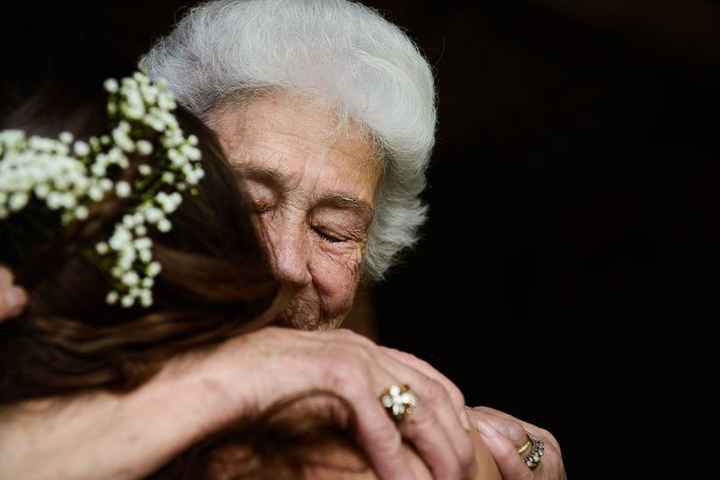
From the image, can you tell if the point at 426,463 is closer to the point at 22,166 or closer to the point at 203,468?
the point at 203,468

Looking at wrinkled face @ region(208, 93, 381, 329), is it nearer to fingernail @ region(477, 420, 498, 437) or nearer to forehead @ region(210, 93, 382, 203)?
forehead @ region(210, 93, 382, 203)

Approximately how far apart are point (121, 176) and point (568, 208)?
297 centimetres

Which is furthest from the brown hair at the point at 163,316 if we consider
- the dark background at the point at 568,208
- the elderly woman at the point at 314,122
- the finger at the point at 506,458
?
the dark background at the point at 568,208

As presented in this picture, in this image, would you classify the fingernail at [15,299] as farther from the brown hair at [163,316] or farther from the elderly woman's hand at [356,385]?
the elderly woman's hand at [356,385]

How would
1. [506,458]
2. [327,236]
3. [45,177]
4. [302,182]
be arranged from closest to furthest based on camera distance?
[45,177]
[506,458]
[302,182]
[327,236]

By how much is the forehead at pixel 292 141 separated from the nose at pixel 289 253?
0.11 metres

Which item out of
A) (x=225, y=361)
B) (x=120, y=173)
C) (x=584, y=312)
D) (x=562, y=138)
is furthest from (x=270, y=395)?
(x=562, y=138)

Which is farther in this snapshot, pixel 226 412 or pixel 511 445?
pixel 511 445

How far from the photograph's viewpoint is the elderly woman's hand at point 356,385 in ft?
2.77

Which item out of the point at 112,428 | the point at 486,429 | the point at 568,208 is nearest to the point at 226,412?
the point at 112,428

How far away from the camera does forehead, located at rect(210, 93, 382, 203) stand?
1.54 m

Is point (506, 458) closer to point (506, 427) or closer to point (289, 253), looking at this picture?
point (506, 427)

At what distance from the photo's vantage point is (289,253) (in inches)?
60.8

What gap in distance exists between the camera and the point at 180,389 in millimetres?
819
